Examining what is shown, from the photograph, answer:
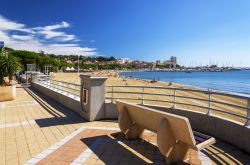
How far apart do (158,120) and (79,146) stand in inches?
78.0

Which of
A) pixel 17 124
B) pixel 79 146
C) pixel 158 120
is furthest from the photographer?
pixel 17 124

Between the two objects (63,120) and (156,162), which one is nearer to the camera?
(156,162)

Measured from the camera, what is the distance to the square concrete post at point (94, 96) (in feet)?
27.0

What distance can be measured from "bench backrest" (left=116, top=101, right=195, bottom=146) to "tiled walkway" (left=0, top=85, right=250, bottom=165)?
60 cm

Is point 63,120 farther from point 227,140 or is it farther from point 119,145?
point 227,140

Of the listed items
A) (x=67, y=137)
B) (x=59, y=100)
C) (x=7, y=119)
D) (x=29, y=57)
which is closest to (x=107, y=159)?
(x=67, y=137)

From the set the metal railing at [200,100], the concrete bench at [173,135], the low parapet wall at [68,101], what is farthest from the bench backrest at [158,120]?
the low parapet wall at [68,101]

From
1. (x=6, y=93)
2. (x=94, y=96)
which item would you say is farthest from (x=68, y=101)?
(x=6, y=93)

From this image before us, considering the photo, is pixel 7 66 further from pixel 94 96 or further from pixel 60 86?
pixel 94 96

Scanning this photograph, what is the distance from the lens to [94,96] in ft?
27.2

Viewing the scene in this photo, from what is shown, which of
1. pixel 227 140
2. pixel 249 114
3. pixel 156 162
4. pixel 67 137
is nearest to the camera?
pixel 156 162

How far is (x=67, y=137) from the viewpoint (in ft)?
20.8

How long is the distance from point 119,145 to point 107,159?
34.5 inches

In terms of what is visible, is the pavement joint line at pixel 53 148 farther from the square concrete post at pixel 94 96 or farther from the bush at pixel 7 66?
the bush at pixel 7 66
